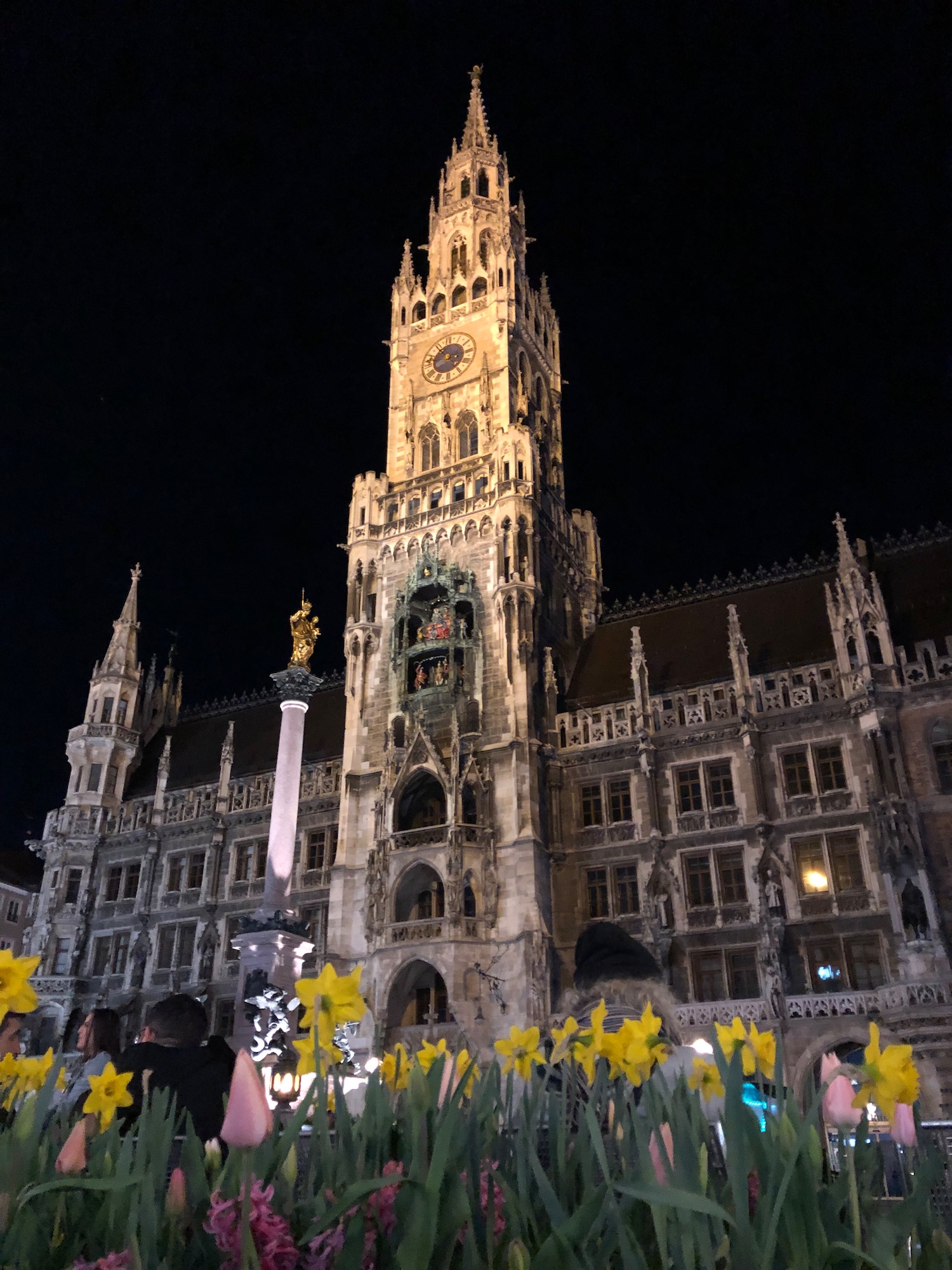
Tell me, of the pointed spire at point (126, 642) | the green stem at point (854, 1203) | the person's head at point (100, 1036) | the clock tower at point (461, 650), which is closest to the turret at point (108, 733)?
the pointed spire at point (126, 642)

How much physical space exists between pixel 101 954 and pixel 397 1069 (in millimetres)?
40147

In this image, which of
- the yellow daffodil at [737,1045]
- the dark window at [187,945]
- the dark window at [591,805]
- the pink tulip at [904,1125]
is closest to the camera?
the pink tulip at [904,1125]

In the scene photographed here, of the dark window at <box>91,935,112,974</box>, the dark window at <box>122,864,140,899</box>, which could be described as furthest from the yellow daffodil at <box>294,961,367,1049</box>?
the dark window at <box>91,935,112,974</box>

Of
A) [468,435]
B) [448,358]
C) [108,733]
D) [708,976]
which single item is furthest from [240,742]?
[708,976]

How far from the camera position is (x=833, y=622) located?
101ft

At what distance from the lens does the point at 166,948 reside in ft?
125

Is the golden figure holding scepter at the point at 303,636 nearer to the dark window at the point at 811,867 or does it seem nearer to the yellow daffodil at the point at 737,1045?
the dark window at the point at 811,867

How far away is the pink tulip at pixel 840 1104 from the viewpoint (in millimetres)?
2795

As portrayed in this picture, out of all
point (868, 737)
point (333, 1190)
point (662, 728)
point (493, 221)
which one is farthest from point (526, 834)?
point (493, 221)

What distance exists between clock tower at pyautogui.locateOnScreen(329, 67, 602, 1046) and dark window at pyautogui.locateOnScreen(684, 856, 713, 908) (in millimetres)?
4643

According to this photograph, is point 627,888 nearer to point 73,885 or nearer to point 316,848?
point 316,848

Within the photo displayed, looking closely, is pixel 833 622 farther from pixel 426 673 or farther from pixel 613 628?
pixel 426 673

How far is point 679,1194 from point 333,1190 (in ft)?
3.76

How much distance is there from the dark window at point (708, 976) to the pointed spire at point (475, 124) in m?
42.7
